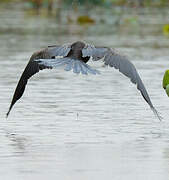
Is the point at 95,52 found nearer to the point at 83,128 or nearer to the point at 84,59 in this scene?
the point at 84,59

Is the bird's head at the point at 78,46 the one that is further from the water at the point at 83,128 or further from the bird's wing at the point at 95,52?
the water at the point at 83,128

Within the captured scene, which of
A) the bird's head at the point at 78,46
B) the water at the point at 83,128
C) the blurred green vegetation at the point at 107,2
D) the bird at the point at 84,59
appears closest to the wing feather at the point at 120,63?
the bird at the point at 84,59

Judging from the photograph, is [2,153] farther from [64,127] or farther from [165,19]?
[165,19]

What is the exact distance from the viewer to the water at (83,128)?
6684 mm

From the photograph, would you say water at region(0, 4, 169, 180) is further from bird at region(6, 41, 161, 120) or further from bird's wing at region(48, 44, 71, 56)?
bird's wing at region(48, 44, 71, 56)

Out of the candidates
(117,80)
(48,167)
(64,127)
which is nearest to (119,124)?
(64,127)

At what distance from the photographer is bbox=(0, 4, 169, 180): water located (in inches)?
263

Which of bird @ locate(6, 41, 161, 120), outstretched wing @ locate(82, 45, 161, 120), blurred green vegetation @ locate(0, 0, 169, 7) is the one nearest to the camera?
bird @ locate(6, 41, 161, 120)

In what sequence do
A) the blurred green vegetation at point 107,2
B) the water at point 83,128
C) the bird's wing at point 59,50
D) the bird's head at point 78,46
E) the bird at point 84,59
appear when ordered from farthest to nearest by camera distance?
the blurred green vegetation at point 107,2
the bird's head at point 78,46
the bird's wing at point 59,50
the bird at point 84,59
the water at point 83,128

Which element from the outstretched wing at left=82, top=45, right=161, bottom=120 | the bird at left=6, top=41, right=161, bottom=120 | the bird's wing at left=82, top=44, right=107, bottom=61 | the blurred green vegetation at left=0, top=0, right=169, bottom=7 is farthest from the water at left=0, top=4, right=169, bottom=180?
the blurred green vegetation at left=0, top=0, right=169, bottom=7

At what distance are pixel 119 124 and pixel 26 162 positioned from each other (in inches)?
75.9

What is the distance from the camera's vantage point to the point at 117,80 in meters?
12.3

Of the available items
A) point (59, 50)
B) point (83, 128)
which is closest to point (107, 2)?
point (59, 50)

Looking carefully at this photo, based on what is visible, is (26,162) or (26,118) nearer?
(26,162)
